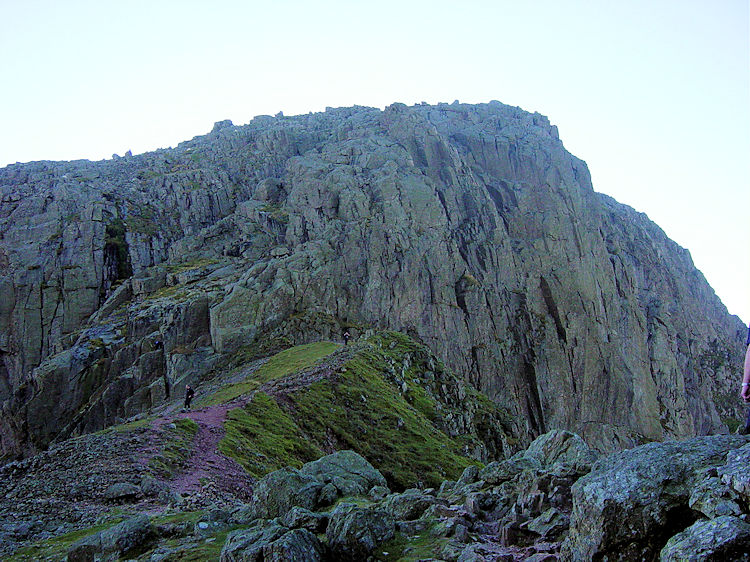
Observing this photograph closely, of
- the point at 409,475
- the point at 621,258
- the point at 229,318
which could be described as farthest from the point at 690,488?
the point at 621,258

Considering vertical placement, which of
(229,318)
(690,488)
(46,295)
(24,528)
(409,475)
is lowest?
(409,475)

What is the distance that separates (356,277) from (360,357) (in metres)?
33.7

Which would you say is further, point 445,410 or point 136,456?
point 445,410

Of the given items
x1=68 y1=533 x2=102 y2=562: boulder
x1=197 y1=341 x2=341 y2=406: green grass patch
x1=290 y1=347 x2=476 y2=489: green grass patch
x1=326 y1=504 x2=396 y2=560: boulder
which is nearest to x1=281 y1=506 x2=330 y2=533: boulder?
x1=326 y1=504 x2=396 y2=560: boulder

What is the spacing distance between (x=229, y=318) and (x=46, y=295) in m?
54.1

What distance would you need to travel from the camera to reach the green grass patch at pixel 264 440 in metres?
37.6

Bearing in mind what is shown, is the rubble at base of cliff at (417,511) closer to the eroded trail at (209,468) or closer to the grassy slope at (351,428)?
the eroded trail at (209,468)

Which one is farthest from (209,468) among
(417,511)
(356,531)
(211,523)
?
(356,531)

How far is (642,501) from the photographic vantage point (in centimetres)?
1229

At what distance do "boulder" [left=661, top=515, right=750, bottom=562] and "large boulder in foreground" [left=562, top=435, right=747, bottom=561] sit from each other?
28.4 inches

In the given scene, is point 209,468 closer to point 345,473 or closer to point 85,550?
point 345,473

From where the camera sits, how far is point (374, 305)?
94.2m

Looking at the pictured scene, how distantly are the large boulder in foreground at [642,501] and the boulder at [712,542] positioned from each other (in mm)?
721

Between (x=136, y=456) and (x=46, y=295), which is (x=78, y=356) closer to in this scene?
(x=46, y=295)
